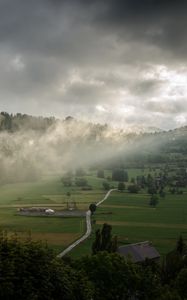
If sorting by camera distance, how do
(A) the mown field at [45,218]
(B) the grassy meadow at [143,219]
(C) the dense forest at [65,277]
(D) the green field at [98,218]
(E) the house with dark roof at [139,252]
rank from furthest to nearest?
(A) the mown field at [45,218], (D) the green field at [98,218], (B) the grassy meadow at [143,219], (E) the house with dark roof at [139,252], (C) the dense forest at [65,277]

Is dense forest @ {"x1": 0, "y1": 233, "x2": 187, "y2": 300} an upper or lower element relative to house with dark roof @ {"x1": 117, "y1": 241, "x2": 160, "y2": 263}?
upper

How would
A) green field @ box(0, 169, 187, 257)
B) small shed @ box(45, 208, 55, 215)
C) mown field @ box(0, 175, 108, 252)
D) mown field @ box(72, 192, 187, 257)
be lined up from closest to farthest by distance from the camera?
1. mown field @ box(72, 192, 187, 257)
2. green field @ box(0, 169, 187, 257)
3. mown field @ box(0, 175, 108, 252)
4. small shed @ box(45, 208, 55, 215)

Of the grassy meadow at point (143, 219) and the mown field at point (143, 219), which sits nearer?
the grassy meadow at point (143, 219)

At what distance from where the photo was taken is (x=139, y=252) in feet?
240

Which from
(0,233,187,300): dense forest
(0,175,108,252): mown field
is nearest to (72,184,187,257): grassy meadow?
(0,175,108,252): mown field

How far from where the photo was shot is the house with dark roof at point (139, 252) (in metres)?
71.4

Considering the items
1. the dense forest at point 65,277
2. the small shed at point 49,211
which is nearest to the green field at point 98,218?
the small shed at point 49,211

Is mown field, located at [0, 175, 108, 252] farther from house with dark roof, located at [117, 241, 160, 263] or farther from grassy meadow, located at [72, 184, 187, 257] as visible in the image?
house with dark roof, located at [117, 241, 160, 263]

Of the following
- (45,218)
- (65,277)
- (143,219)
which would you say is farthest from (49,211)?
(65,277)

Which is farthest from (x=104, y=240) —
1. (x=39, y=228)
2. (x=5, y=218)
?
(x=5, y=218)

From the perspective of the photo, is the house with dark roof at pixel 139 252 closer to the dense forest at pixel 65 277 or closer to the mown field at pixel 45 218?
the mown field at pixel 45 218

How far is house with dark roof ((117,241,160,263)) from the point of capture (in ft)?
234

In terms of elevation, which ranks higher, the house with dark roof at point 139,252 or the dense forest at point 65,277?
the dense forest at point 65,277

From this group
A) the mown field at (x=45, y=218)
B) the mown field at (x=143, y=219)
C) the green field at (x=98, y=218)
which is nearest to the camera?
the mown field at (x=143, y=219)
